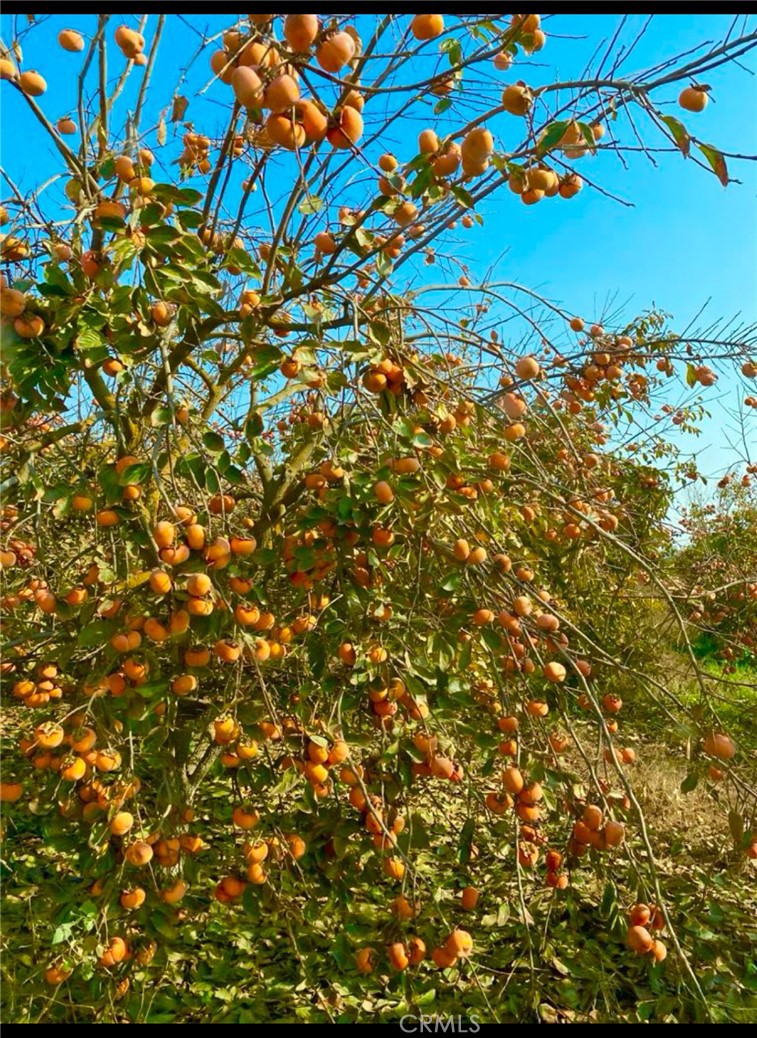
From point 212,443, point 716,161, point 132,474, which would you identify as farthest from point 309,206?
point 716,161

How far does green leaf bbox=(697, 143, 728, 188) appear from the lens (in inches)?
36.0

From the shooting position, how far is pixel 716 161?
3.01 ft

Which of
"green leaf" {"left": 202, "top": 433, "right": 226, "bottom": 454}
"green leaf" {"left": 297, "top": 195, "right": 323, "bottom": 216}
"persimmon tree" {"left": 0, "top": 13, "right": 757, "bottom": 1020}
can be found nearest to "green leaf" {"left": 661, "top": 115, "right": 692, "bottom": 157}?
"persimmon tree" {"left": 0, "top": 13, "right": 757, "bottom": 1020}

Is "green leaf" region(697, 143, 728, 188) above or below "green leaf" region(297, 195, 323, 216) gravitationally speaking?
below

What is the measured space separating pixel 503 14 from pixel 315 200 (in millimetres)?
518

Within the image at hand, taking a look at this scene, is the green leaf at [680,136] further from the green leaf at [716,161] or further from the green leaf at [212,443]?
the green leaf at [212,443]

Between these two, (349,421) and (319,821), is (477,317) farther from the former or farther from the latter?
(319,821)

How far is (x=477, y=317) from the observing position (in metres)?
2.30

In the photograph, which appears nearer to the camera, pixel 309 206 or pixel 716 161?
pixel 716 161

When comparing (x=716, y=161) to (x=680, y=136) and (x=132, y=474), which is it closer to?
(x=680, y=136)

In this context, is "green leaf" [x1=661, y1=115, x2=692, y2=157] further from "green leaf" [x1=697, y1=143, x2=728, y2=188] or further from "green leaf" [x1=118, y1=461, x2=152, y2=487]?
"green leaf" [x1=118, y1=461, x2=152, y2=487]

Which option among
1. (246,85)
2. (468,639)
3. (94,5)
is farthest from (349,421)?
(94,5)

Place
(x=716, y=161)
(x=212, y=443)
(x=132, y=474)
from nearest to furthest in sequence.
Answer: (x=716, y=161), (x=132, y=474), (x=212, y=443)

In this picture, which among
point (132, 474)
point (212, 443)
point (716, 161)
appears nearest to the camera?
point (716, 161)
